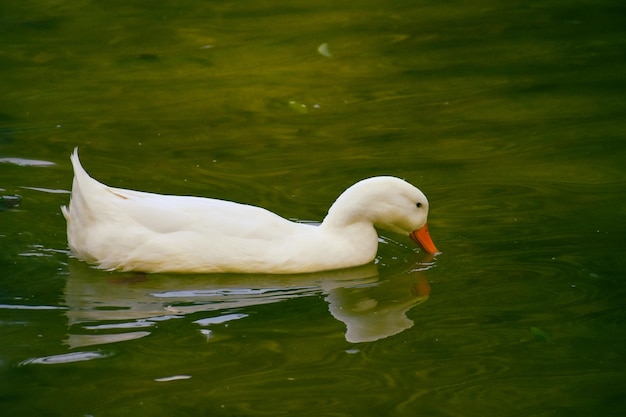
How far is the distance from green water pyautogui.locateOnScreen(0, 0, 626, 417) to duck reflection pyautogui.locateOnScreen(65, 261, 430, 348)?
2 cm

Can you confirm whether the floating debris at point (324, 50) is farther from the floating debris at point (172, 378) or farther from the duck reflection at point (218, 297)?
the floating debris at point (172, 378)

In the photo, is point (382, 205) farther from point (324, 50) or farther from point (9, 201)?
point (324, 50)

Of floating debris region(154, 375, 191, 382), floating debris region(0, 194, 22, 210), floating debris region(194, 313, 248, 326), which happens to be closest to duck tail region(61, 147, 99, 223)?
floating debris region(0, 194, 22, 210)

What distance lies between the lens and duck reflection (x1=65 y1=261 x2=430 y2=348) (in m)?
5.82

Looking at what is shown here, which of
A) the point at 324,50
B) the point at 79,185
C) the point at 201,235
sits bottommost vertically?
the point at 324,50

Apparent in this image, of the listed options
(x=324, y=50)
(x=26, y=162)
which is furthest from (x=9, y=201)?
(x=324, y=50)

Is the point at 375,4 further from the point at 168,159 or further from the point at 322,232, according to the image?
the point at 322,232

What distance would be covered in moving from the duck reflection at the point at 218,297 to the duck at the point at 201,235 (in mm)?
71

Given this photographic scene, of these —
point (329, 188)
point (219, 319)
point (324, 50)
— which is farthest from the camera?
point (324, 50)

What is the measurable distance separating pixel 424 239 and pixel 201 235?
1300mm

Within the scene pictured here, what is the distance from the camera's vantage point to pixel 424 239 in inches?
272

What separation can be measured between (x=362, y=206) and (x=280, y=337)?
1.24 meters

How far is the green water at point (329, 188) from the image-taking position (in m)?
5.24

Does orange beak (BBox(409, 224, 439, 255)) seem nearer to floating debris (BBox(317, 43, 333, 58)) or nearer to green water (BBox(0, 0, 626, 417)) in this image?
green water (BBox(0, 0, 626, 417))
